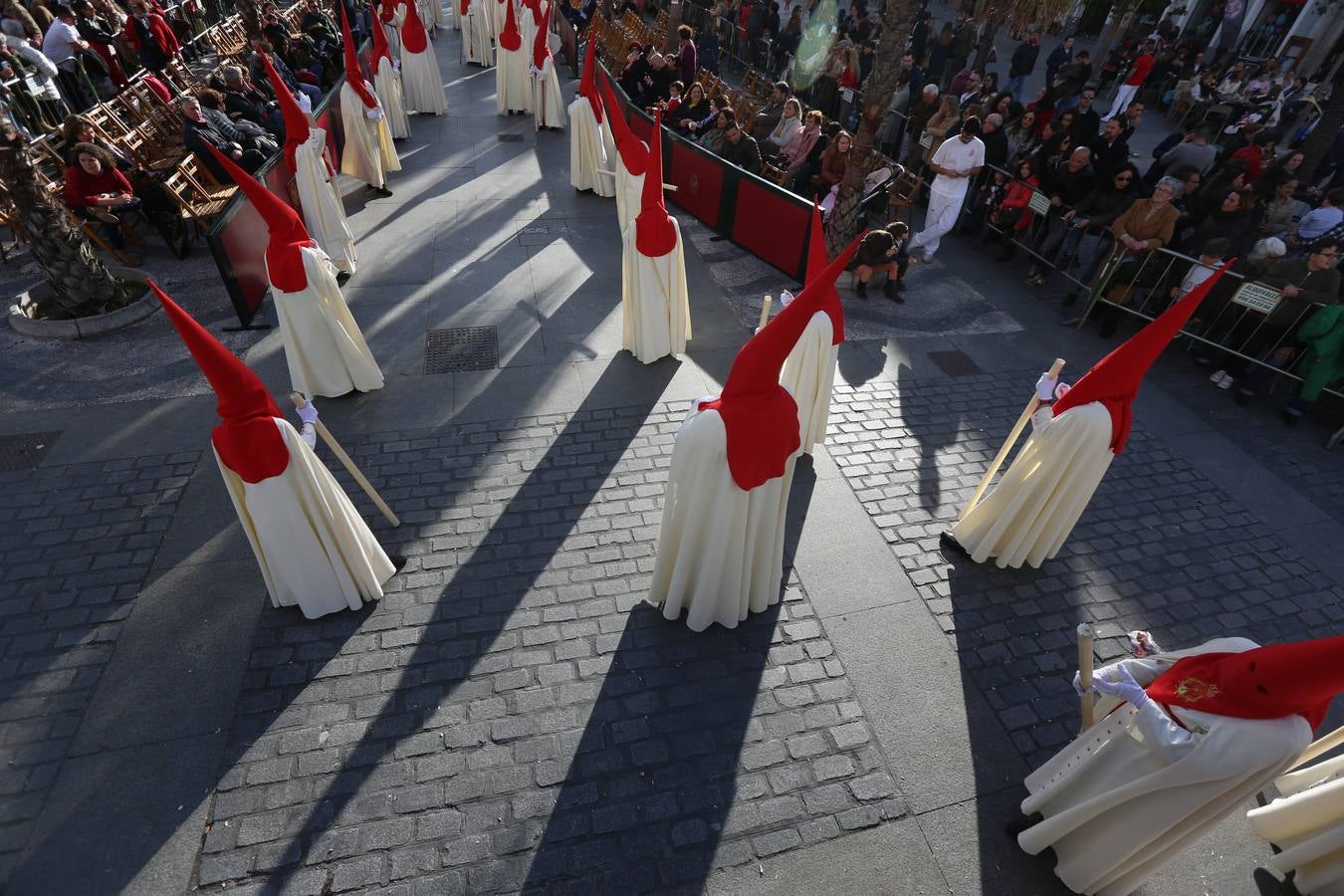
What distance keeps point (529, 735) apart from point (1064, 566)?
4.67 meters

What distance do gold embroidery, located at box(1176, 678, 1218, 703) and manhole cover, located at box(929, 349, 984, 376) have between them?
18.3 feet

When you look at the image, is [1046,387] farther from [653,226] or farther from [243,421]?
[243,421]

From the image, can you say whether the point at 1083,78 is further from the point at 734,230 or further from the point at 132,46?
the point at 132,46

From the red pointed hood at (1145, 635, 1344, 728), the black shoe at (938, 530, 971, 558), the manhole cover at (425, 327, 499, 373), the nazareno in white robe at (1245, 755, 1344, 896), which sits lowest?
the manhole cover at (425, 327, 499, 373)

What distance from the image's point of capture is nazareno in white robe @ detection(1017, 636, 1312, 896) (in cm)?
291

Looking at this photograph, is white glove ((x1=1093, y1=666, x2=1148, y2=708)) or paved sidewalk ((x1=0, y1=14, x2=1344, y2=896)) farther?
paved sidewalk ((x1=0, y1=14, x2=1344, y2=896))

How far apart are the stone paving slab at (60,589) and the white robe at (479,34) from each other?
17.0 meters

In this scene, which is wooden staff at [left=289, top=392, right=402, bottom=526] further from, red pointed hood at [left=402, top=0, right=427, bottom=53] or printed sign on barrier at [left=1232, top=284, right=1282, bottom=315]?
red pointed hood at [left=402, top=0, right=427, bottom=53]

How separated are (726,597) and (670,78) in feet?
40.2

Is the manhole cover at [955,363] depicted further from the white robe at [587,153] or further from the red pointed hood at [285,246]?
the red pointed hood at [285,246]

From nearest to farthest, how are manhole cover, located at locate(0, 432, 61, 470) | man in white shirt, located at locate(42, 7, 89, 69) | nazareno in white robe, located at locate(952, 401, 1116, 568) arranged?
nazareno in white robe, located at locate(952, 401, 1116, 568)
manhole cover, located at locate(0, 432, 61, 470)
man in white shirt, located at locate(42, 7, 89, 69)

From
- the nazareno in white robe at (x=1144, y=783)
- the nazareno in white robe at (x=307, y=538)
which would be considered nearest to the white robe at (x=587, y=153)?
the nazareno in white robe at (x=307, y=538)

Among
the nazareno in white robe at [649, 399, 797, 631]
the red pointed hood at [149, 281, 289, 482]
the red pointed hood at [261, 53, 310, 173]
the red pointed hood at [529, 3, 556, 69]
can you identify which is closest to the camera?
the red pointed hood at [149, 281, 289, 482]

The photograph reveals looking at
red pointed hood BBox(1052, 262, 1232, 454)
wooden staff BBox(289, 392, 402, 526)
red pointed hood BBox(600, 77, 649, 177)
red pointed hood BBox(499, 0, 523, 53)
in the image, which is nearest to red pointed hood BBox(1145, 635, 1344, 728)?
red pointed hood BBox(1052, 262, 1232, 454)
